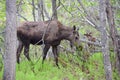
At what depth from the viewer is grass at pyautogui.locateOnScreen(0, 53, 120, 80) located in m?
9.32

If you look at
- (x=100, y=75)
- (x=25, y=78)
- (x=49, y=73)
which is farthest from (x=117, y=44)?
(x=25, y=78)

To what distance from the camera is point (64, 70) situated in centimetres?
1041

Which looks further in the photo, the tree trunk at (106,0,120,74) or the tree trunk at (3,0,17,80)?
the tree trunk at (106,0,120,74)

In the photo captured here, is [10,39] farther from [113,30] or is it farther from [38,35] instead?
[113,30]

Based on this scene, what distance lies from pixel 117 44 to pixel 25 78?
392cm

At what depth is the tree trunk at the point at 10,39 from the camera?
24.3 feet

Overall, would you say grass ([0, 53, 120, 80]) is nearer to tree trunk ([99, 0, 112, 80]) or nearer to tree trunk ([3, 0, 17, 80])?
tree trunk ([99, 0, 112, 80])

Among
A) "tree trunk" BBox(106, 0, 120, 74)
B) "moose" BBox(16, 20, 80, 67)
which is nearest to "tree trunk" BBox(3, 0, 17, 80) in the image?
"moose" BBox(16, 20, 80, 67)

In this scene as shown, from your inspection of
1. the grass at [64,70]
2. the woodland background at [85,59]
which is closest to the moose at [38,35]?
the woodland background at [85,59]

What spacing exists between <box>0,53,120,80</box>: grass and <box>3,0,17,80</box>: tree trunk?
1.15 meters

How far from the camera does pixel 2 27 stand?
13953 mm

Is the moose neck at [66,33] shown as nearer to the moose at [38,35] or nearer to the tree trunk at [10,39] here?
the moose at [38,35]

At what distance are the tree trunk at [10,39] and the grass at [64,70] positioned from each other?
1.15 metres

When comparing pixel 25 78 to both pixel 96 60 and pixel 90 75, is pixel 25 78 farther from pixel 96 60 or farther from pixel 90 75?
pixel 96 60
